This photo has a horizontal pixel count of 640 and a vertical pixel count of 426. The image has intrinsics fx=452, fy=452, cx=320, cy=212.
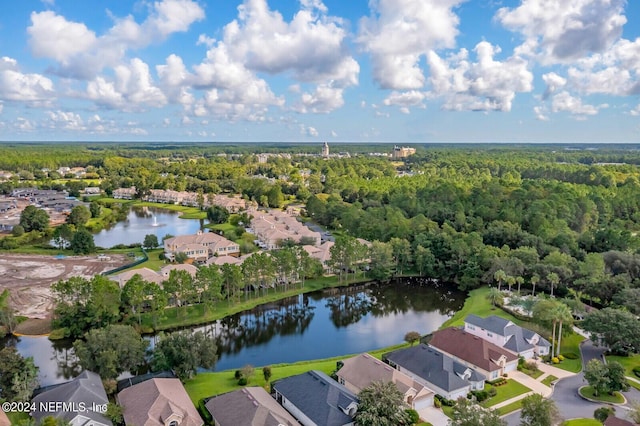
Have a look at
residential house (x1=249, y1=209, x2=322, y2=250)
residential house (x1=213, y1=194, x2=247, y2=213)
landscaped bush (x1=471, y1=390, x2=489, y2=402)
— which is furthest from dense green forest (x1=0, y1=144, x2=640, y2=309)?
landscaped bush (x1=471, y1=390, x2=489, y2=402)

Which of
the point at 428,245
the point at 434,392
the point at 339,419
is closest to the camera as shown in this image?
the point at 339,419

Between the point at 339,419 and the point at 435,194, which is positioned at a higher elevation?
the point at 435,194

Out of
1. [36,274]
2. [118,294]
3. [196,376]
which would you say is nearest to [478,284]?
[196,376]

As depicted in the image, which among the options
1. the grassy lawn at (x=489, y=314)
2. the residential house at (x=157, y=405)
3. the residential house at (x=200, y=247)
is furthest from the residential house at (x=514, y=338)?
the residential house at (x=200, y=247)

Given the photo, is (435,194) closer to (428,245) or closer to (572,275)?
(428,245)

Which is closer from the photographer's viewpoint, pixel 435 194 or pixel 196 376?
pixel 196 376

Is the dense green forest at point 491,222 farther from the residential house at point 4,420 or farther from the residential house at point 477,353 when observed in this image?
the residential house at point 4,420

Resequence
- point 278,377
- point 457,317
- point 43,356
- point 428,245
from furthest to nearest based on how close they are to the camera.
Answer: point 428,245 < point 457,317 < point 43,356 < point 278,377

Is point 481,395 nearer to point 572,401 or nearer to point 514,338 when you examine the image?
point 572,401
